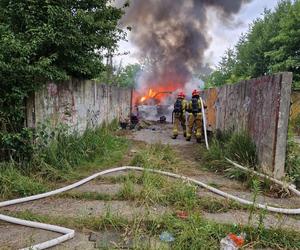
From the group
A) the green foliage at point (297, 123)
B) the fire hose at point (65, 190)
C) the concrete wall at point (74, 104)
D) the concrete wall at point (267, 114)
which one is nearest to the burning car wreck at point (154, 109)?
the concrete wall at point (74, 104)

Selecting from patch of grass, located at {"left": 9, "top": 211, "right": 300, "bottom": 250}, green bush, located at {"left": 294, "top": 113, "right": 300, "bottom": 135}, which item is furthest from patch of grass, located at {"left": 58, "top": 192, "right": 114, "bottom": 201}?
green bush, located at {"left": 294, "top": 113, "right": 300, "bottom": 135}

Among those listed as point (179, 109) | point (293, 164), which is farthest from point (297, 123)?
point (293, 164)

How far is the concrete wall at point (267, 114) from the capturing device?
4926 mm

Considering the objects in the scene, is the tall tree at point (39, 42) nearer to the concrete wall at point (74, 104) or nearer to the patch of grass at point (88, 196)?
the concrete wall at point (74, 104)

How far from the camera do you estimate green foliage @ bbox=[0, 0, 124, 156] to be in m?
4.88

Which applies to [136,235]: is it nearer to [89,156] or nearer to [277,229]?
[277,229]

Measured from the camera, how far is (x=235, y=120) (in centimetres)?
730

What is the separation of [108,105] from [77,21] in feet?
19.7

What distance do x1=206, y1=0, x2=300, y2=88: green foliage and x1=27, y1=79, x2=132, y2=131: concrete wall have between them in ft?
35.8

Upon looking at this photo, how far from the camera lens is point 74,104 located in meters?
7.51

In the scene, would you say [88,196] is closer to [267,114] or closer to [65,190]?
[65,190]

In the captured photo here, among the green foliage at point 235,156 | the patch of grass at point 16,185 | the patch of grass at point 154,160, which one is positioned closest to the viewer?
the patch of grass at point 16,185

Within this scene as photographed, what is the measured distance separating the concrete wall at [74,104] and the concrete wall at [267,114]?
413 centimetres

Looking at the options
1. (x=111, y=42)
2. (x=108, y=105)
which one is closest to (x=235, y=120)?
(x=111, y=42)
